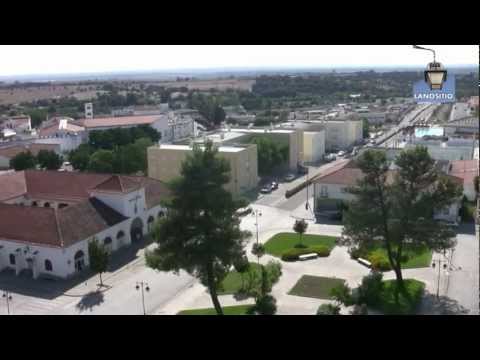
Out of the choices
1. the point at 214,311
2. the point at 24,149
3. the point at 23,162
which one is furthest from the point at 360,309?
the point at 24,149

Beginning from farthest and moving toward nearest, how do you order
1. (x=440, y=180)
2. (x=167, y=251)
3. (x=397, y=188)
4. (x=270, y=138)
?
1. (x=270, y=138)
2. (x=440, y=180)
3. (x=397, y=188)
4. (x=167, y=251)

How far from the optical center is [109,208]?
24.4 metres

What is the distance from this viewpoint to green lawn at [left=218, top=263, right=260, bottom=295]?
18.9 metres

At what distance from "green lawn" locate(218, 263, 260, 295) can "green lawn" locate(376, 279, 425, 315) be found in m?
4.89

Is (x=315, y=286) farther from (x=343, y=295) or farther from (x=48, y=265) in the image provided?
(x=48, y=265)

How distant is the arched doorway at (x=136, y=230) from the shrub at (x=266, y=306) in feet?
33.6

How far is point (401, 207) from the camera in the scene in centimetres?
1817
